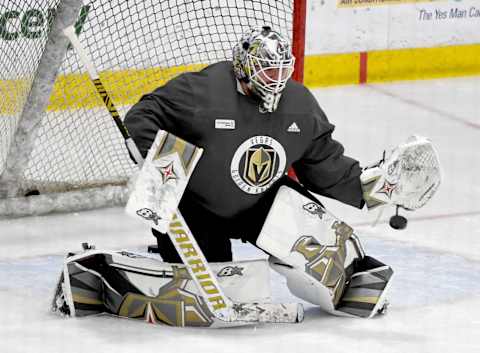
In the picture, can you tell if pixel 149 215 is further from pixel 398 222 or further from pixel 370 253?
pixel 370 253

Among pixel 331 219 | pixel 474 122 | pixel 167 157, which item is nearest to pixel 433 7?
pixel 474 122

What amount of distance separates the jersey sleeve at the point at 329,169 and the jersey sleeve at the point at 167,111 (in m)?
0.41

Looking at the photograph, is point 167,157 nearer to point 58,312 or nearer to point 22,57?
point 58,312

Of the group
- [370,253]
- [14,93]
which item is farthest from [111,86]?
[370,253]

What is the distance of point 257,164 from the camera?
3.66 meters

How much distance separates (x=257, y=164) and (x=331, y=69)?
360 centimetres

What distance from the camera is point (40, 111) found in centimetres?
467

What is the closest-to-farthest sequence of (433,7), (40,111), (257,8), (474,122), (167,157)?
(167,157)
(40,111)
(257,8)
(474,122)
(433,7)

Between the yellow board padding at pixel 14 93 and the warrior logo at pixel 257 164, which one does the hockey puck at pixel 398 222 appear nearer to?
the warrior logo at pixel 257 164

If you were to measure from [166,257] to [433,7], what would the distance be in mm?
4051

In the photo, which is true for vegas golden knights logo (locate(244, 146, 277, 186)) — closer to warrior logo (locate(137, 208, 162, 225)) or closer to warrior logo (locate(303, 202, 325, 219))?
warrior logo (locate(303, 202, 325, 219))

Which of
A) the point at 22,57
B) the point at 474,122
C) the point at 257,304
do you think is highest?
the point at 22,57

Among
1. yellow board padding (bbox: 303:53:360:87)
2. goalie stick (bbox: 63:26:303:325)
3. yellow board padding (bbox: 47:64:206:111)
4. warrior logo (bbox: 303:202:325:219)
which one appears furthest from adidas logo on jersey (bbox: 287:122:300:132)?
yellow board padding (bbox: 303:53:360:87)

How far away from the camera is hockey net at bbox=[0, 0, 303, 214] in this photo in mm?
4766
